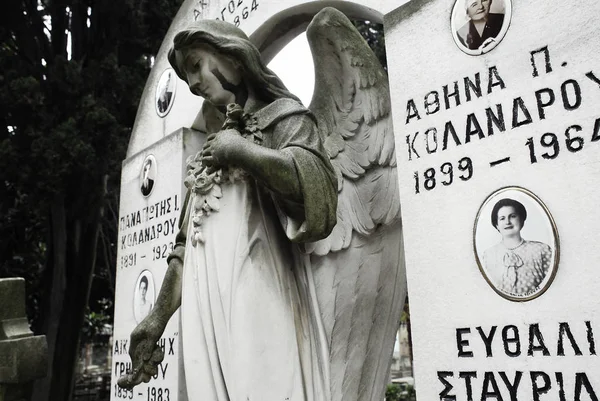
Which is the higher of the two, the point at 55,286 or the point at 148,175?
the point at 148,175

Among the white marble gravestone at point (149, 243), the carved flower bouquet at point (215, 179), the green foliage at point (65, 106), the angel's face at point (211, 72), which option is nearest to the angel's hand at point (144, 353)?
the carved flower bouquet at point (215, 179)

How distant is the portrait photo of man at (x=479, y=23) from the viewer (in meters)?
1.97

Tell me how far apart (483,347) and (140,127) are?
357 centimetres

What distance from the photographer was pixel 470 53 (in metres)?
2.02

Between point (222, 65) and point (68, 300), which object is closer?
point (222, 65)

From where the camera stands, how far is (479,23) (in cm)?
202

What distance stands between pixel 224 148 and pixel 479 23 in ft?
3.34

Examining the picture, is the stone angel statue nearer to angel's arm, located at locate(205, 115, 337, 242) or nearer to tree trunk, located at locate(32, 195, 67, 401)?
angel's arm, located at locate(205, 115, 337, 242)

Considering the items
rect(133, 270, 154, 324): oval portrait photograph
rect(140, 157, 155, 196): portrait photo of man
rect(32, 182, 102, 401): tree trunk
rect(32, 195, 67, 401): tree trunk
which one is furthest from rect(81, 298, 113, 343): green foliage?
rect(140, 157, 155, 196): portrait photo of man

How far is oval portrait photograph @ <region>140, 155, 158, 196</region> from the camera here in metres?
4.23

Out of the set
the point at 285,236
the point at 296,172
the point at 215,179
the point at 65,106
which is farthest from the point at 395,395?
the point at 296,172

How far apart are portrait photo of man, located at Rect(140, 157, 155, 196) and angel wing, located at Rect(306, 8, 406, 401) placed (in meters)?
1.89

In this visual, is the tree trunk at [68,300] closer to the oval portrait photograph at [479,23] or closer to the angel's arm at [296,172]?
the angel's arm at [296,172]

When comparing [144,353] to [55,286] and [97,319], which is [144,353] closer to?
[55,286]
